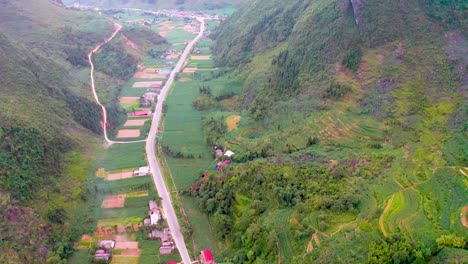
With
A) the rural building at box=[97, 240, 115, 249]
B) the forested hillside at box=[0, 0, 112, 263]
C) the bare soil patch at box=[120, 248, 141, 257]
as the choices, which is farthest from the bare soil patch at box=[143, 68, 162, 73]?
the bare soil patch at box=[120, 248, 141, 257]

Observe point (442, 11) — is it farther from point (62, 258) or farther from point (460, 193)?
point (62, 258)

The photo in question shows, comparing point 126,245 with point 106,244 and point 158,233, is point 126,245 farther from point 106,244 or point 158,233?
point 158,233

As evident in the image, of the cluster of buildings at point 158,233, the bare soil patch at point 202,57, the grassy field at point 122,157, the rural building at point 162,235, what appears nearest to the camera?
the cluster of buildings at point 158,233

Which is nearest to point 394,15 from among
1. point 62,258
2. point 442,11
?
point 442,11

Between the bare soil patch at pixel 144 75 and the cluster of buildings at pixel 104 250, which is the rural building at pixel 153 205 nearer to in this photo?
the cluster of buildings at pixel 104 250

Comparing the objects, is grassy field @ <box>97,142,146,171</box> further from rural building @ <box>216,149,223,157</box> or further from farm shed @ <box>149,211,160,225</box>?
farm shed @ <box>149,211,160,225</box>

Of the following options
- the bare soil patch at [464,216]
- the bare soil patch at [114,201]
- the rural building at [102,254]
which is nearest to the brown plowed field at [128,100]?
the bare soil patch at [114,201]
